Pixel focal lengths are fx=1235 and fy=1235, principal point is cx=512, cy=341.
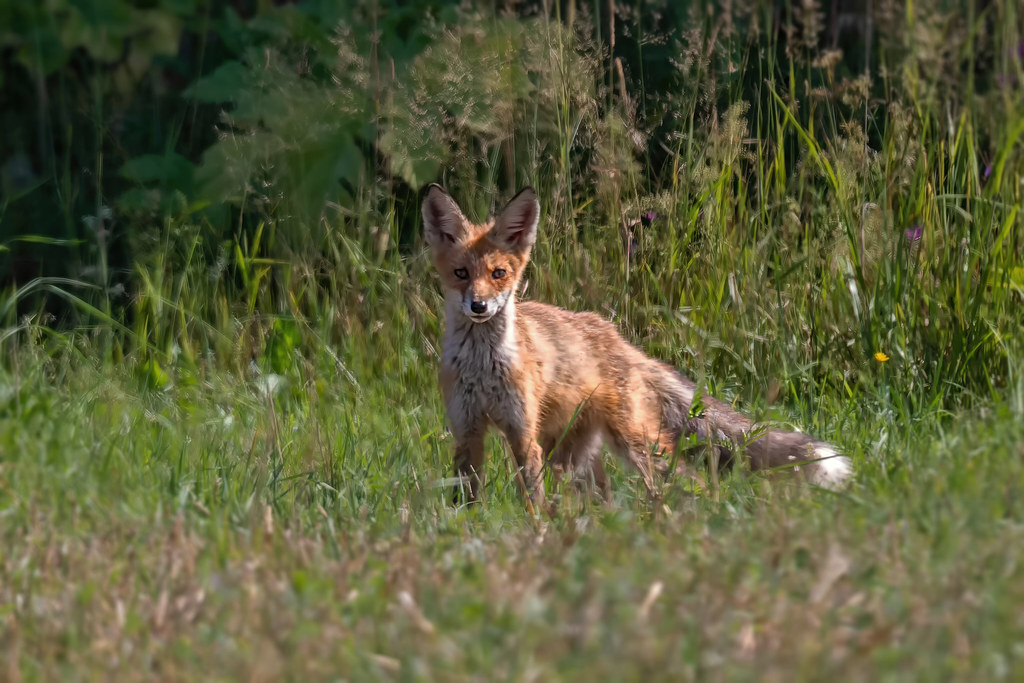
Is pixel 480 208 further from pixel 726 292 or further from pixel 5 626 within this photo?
pixel 5 626

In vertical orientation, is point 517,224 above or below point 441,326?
above

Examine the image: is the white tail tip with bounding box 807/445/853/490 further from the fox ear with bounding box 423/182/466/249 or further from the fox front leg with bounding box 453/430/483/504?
the fox ear with bounding box 423/182/466/249

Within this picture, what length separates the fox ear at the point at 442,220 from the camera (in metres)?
5.26

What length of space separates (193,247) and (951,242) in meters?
3.67

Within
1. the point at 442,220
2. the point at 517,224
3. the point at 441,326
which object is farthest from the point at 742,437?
the point at 441,326

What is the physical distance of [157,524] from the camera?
→ 11.8 feet

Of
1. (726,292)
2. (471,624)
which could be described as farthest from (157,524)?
(726,292)

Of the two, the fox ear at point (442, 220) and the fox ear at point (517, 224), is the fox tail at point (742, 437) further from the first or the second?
the fox ear at point (442, 220)

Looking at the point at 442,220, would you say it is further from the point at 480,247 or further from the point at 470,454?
the point at 470,454

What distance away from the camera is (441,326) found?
6.22 m

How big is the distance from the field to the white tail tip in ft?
0.30

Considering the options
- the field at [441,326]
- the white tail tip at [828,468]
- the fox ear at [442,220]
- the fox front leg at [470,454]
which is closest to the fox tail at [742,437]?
the white tail tip at [828,468]

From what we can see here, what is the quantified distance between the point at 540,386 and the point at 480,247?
64 centimetres

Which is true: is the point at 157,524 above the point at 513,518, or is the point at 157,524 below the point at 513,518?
above
